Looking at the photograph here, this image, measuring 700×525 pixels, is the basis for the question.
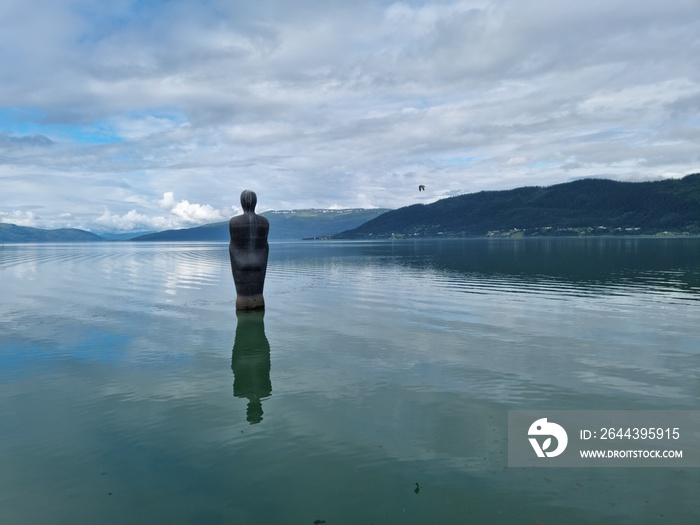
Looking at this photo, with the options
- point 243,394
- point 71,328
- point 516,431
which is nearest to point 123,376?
point 243,394

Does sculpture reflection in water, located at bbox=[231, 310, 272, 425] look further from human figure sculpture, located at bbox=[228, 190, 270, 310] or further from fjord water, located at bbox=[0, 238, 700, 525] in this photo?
human figure sculpture, located at bbox=[228, 190, 270, 310]

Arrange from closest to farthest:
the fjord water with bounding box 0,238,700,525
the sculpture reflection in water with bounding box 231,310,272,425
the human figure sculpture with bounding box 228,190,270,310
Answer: the fjord water with bounding box 0,238,700,525, the sculpture reflection in water with bounding box 231,310,272,425, the human figure sculpture with bounding box 228,190,270,310

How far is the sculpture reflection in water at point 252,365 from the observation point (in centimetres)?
1634

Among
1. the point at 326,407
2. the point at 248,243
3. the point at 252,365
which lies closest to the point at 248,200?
the point at 248,243

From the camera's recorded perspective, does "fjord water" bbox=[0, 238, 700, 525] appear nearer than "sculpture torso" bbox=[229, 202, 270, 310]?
Yes

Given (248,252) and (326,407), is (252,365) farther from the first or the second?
(248,252)

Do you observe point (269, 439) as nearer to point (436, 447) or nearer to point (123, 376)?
point (436, 447)

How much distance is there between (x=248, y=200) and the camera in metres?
32.1

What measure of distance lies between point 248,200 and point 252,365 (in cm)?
1455

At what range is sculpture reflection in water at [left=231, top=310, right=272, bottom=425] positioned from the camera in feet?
53.6

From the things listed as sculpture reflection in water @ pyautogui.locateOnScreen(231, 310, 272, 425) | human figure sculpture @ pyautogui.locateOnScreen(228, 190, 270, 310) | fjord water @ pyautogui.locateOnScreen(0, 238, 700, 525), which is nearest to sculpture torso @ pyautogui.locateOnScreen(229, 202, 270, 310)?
human figure sculpture @ pyautogui.locateOnScreen(228, 190, 270, 310)

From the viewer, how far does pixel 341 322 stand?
1207 inches

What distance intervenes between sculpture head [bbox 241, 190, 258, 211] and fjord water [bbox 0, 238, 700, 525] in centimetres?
781

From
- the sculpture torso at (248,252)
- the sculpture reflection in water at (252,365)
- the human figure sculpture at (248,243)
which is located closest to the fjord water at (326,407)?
the sculpture reflection in water at (252,365)
